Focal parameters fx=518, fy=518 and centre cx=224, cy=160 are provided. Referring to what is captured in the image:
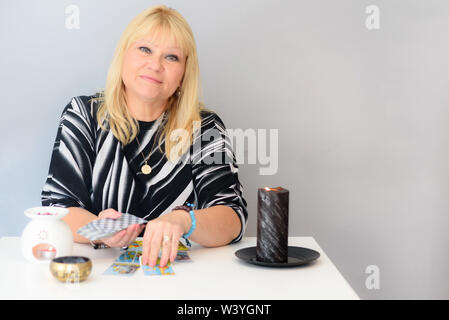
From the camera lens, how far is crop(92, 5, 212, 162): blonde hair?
68.2 inches

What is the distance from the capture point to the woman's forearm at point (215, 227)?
1406 millimetres

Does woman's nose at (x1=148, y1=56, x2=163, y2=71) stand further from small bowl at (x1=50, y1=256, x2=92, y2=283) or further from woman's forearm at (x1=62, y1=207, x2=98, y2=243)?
small bowl at (x1=50, y1=256, x2=92, y2=283)

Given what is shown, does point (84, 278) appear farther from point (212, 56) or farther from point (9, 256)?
point (212, 56)

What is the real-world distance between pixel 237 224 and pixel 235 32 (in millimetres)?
934

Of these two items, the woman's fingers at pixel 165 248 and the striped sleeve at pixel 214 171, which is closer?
the woman's fingers at pixel 165 248

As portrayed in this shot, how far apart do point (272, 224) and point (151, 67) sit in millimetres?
752

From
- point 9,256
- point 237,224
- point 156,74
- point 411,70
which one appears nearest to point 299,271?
point 237,224

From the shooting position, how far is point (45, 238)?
1.20m

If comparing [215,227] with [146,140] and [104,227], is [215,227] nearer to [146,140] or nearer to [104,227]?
[104,227]

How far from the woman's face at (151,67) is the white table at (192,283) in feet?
2.07

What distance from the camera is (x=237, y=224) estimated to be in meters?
1.51

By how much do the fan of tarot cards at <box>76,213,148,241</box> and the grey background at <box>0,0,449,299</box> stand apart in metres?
0.95

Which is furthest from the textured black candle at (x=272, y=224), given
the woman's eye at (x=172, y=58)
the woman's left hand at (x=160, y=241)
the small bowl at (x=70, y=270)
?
the woman's eye at (x=172, y=58)

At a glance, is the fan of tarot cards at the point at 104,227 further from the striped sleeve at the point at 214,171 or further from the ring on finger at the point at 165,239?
the striped sleeve at the point at 214,171
